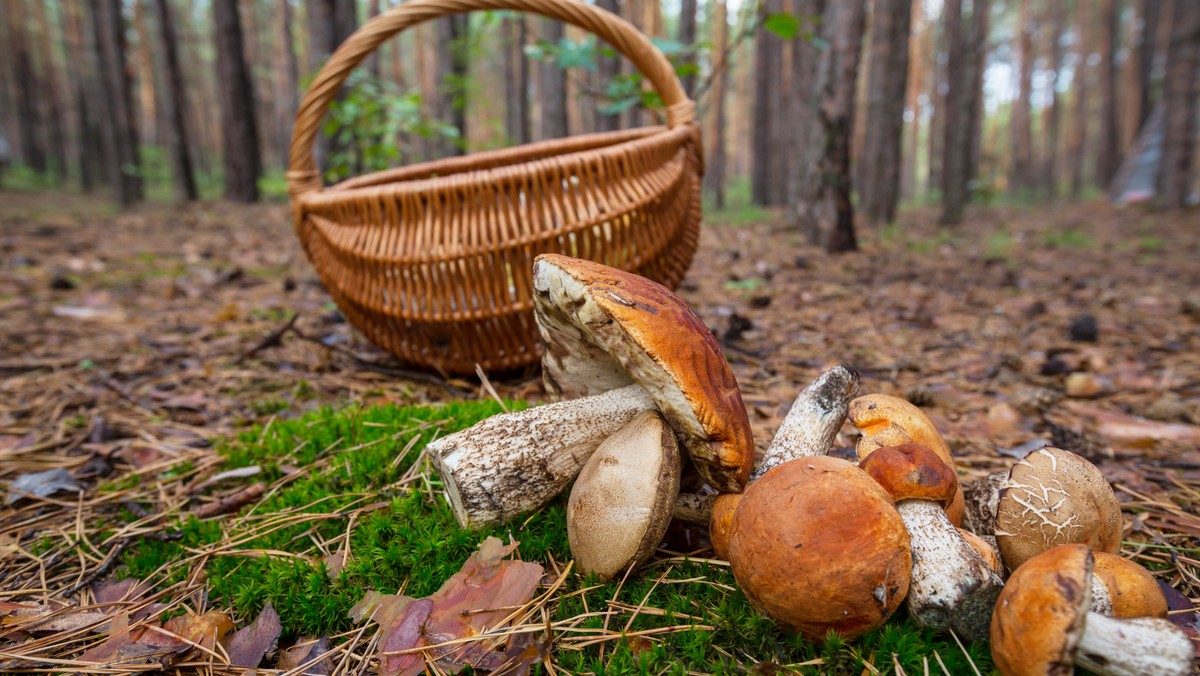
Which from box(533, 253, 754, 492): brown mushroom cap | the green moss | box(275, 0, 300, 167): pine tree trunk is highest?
box(275, 0, 300, 167): pine tree trunk

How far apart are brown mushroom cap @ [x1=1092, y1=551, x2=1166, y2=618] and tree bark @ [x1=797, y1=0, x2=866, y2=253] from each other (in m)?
5.66

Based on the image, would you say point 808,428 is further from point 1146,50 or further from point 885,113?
point 1146,50

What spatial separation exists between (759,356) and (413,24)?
7.02 feet

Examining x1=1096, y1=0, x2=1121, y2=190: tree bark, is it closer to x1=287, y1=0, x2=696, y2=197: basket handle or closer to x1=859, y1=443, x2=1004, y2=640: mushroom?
x1=287, y1=0, x2=696, y2=197: basket handle

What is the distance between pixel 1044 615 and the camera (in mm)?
949

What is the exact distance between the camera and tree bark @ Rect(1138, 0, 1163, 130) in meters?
15.5

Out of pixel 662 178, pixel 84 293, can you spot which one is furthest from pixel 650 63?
pixel 84 293

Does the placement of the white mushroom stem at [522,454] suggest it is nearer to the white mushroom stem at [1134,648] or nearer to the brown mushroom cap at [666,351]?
the brown mushroom cap at [666,351]

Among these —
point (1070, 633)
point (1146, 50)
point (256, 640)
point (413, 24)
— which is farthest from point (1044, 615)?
point (1146, 50)

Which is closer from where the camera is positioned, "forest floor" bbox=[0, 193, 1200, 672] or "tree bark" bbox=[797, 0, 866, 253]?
"forest floor" bbox=[0, 193, 1200, 672]

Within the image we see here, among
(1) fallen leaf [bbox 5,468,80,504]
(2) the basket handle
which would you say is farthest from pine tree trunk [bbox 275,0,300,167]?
(1) fallen leaf [bbox 5,468,80,504]

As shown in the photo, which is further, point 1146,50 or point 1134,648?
point 1146,50

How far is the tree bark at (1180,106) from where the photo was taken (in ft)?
29.0

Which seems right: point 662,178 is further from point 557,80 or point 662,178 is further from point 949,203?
point 949,203
